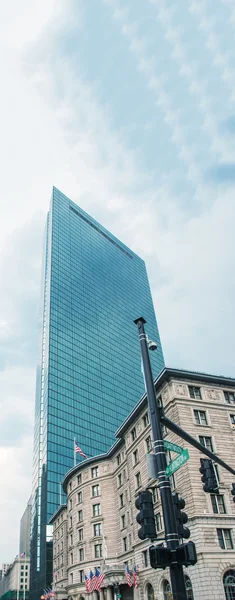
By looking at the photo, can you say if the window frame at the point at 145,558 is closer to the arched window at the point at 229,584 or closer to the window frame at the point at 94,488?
the arched window at the point at 229,584

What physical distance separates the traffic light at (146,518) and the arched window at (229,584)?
24029 mm

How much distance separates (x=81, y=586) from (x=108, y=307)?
355 feet

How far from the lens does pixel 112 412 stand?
132 metres

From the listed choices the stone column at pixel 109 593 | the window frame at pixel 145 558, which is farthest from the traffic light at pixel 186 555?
the stone column at pixel 109 593

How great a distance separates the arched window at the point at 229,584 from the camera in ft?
99.5

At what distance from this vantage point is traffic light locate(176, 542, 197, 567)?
34.7 feet

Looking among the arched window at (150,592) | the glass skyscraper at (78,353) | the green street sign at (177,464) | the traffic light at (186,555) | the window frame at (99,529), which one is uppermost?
the glass skyscraper at (78,353)

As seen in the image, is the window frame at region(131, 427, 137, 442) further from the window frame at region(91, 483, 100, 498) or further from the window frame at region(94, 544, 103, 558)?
the window frame at region(94, 544, 103, 558)

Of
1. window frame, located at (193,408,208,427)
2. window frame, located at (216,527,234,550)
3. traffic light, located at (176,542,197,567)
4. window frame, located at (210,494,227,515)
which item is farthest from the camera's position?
window frame, located at (193,408,208,427)

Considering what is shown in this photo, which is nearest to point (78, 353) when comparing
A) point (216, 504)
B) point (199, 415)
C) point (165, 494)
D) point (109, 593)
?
point (109, 593)

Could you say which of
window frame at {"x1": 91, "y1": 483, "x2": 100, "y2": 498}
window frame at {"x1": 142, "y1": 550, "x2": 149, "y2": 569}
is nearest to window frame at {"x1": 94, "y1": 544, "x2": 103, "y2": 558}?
window frame at {"x1": 91, "y1": 483, "x2": 100, "y2": 498}

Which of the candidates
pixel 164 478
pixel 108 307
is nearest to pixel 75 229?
pixel 108 307

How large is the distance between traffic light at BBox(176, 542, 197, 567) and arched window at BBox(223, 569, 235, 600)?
24.5 metres

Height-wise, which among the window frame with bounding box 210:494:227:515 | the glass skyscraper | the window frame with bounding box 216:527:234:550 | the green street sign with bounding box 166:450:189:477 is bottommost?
the green street sign with bounding box 166:450:189:477
